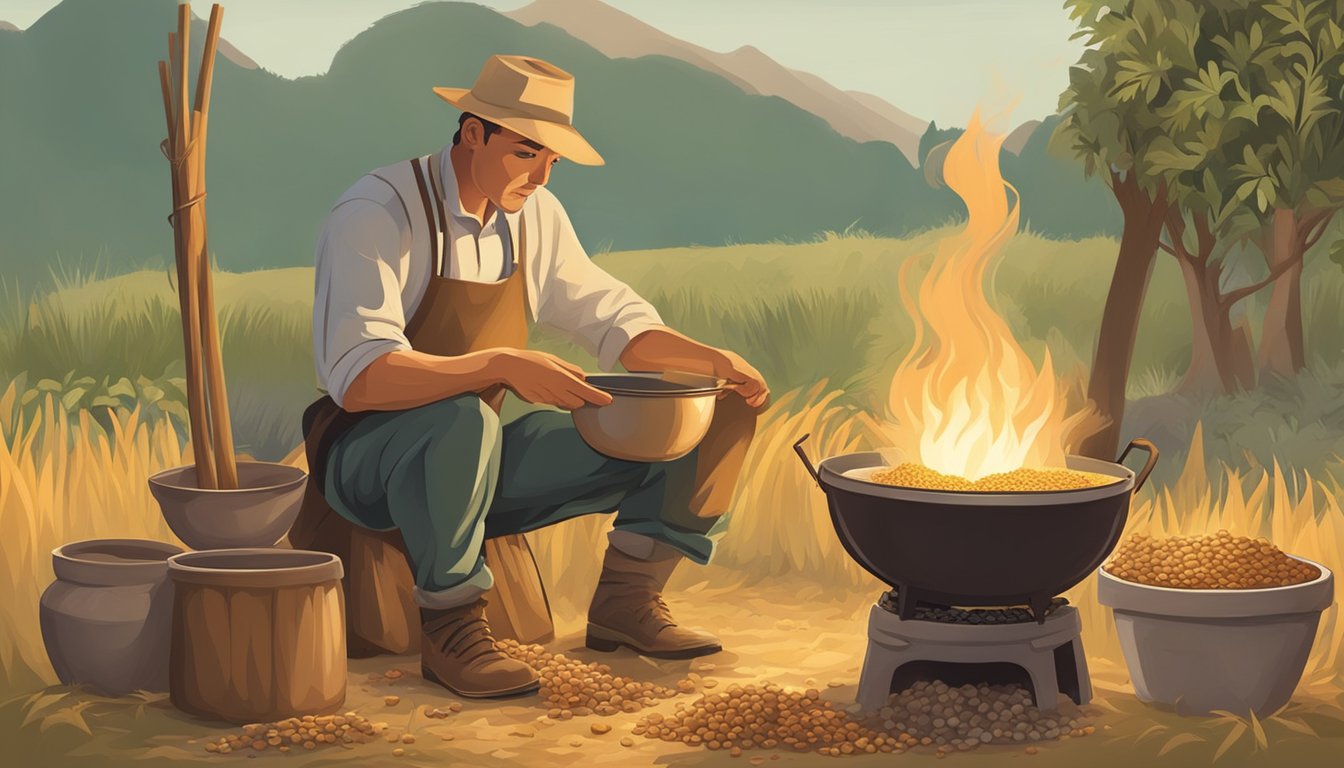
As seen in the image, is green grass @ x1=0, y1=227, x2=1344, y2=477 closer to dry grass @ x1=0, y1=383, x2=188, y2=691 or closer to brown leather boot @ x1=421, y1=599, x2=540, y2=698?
dry grass @ x1=0, y1=383, x2=188, y2=691

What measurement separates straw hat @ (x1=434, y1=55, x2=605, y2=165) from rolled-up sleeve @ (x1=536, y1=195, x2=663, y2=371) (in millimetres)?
440

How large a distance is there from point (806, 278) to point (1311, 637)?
477 centimetres

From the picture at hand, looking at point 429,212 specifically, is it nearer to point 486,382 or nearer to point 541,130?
point 541,130

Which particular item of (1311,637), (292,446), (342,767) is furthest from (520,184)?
(292,446)

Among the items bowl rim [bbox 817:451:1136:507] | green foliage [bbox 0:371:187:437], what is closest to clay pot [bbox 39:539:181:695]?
bowl rim [bbox 817:451:1136:507]

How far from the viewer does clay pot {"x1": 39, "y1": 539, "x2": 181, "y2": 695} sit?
4273 millimetres

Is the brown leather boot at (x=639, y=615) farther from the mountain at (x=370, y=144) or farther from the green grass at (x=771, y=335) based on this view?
the mountain at (x=370, y=144)

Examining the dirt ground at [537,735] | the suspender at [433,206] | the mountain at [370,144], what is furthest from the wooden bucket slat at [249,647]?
the mountain at [370,144]

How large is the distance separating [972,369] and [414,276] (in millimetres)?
1583

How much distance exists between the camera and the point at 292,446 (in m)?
7.96

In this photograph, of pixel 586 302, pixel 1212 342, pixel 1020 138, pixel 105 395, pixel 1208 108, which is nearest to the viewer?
pixel 586 302

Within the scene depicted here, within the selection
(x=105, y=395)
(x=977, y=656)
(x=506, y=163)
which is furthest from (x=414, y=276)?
(x=105, y=395)

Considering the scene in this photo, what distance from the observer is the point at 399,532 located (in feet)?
15.4

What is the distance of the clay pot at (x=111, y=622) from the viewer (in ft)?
14.0
